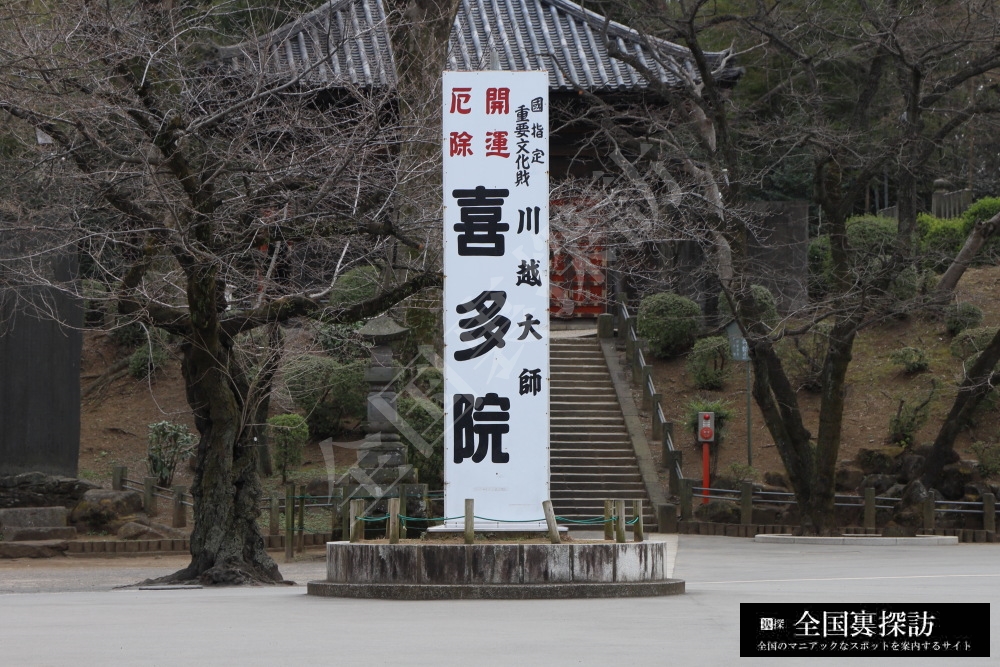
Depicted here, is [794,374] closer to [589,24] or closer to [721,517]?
[721,517]

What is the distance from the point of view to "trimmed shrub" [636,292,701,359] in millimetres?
26891

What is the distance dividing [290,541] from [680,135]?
441 inches

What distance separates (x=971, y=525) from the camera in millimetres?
20828

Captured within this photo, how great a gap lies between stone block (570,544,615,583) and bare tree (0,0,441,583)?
443 cm

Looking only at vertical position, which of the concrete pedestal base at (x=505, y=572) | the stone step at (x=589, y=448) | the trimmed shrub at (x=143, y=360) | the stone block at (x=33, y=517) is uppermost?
the trimmed shrub at (x=143, y=360)

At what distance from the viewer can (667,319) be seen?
27.0 meters

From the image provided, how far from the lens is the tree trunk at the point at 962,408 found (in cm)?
2075

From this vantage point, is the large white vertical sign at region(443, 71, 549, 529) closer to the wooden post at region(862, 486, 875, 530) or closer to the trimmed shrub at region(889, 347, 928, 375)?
the wooden post at region(862, 486, 875, 530)

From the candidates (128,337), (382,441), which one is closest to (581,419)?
(382,441)

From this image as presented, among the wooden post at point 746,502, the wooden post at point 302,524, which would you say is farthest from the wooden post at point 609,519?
the wooden post at point 746,502

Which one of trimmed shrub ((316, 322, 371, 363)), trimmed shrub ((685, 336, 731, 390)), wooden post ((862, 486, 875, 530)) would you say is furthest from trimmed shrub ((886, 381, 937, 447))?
trimmed shrub ((316, 322, 371, 363))

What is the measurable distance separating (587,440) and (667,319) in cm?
463

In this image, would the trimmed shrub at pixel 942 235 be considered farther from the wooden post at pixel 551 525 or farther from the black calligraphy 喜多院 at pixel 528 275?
the wooden post at pixel 551 525

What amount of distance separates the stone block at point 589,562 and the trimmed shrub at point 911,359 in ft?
54.6
